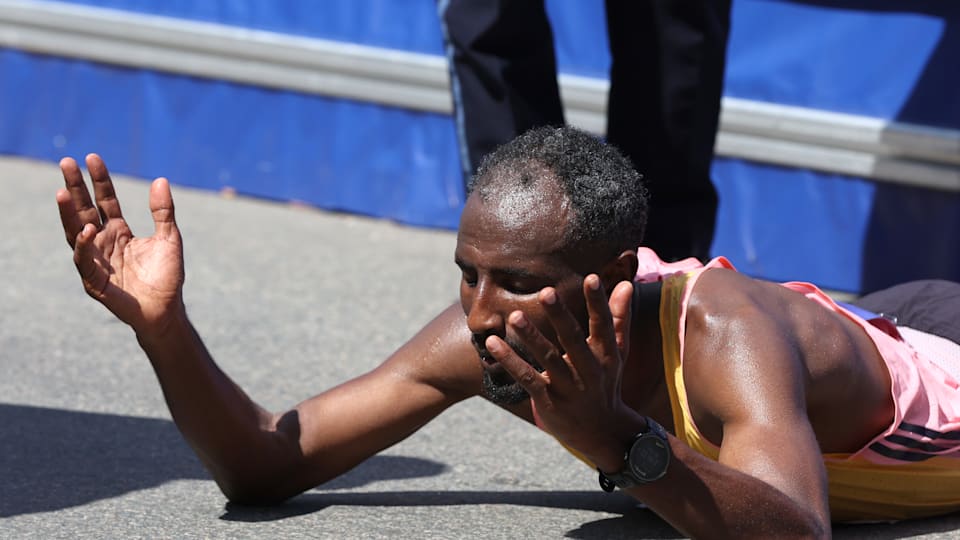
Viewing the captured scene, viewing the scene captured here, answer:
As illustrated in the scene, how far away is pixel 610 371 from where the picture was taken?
200 centimetres

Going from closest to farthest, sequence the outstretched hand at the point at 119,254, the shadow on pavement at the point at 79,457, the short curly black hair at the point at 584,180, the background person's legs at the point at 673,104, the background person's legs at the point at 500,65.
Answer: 1. the short curly black hair at the point at 584,180
2. the outstretched hand at the point at 119,254
3. the shadow on pavement at the point at 79,457
4. the background person's legs at the point at 500,65
5. the background person's legs at the point at 673,104

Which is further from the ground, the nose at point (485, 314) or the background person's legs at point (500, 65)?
the nose at point (485, 314)

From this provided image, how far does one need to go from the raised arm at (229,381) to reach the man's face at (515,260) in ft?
1.42

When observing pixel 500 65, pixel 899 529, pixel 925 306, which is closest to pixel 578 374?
pixel 899 529

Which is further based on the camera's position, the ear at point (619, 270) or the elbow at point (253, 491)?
the elbow at point (253, 491)

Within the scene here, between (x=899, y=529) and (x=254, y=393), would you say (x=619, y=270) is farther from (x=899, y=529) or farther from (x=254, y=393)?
(x=254, y=393)

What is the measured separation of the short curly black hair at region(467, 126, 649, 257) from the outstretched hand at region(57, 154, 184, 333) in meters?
0.56

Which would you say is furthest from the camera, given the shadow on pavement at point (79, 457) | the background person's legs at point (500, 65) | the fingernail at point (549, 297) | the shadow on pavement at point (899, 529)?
the background person's legs at point (500, 65)

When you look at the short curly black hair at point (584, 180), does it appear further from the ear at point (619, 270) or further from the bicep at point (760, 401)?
the bicep at point (760, 401)

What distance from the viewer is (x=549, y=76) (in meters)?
3.93

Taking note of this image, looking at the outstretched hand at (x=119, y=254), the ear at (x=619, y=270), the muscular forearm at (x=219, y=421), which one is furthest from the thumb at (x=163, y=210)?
the ear at (x=619, y=270)

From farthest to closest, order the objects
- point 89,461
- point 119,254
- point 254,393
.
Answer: point 254,393, point 89,461, point 119,254

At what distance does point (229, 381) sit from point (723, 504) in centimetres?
101

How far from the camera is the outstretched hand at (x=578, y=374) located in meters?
1.95
